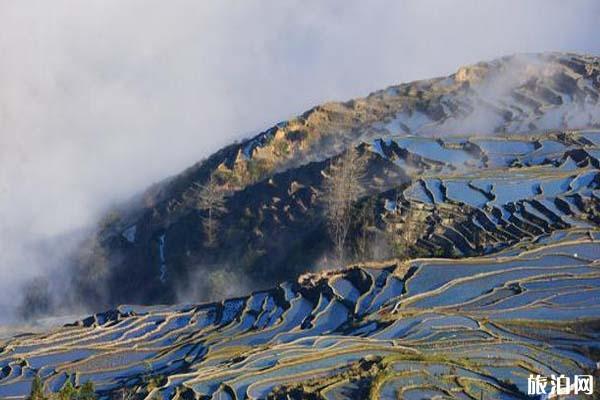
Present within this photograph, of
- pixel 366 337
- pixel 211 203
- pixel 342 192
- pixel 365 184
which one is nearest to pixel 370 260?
pixel 342 192

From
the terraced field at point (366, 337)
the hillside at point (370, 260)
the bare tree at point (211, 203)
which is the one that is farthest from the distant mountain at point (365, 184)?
the terraced field at point (366, 337)

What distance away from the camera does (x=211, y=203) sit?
2747 centimetres

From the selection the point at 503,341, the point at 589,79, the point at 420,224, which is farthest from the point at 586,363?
the point at 589,79

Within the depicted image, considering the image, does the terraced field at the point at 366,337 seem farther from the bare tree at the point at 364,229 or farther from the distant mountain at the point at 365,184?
the bare tree at the point at 364,229

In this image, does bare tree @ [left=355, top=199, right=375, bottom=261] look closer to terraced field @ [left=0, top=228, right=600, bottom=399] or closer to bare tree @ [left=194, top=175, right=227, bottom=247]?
terraced field @ [left=0, top=228, right=600, bottom=399]

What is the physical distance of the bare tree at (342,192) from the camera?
22.2 meters

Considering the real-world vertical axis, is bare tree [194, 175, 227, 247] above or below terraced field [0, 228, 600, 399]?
above

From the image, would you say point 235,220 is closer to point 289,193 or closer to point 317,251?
point 289,193

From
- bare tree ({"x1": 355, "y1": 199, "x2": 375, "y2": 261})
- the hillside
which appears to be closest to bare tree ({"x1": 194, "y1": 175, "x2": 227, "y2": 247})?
the hillside

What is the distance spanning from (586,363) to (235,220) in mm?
15130

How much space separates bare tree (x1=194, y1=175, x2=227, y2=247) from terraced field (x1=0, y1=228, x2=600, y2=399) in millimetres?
6017

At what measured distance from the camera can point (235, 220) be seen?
26484 millimetres

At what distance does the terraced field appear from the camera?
1228 centimetres

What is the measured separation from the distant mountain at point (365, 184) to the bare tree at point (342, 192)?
25 centimetres
